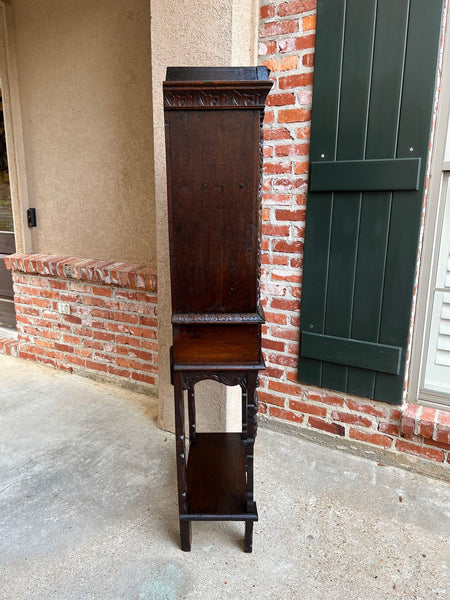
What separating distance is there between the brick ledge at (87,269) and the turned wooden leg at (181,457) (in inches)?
45.3

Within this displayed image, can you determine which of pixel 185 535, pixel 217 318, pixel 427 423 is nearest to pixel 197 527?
pixel 185 535

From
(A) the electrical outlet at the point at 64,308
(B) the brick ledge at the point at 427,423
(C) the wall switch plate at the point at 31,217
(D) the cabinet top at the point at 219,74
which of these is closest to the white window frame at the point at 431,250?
(B) the brick ledge at the point at 427,423

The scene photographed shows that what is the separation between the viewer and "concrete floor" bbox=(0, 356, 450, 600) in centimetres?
132

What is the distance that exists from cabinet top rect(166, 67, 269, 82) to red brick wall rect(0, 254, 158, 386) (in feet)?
4.40

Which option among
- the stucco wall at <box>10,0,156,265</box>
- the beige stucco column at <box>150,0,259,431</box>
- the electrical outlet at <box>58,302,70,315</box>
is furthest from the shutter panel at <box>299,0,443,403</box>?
the electrical outlet at <box>58,302,70,315</box>

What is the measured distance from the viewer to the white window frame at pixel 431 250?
1.69m

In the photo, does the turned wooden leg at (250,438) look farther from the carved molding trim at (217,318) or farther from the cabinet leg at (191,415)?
the cabinet leg at (191,415)

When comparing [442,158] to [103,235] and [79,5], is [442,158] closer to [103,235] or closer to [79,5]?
[103,235]

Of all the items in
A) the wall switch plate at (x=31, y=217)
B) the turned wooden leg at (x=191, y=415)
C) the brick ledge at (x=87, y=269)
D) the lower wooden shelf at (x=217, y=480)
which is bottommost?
the lower wooden shelf at (x=217, y=480)

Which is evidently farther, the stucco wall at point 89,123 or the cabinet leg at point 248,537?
the stucco wall at point 89,123

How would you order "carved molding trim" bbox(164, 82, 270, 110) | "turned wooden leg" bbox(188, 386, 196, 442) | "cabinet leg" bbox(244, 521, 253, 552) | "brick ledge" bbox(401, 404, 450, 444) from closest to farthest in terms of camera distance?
"carved molding trim" bbox(164, 82, 270, 110) < "cabinet leg" bbox(244, 521, 253, 552) < "brick ledge" bbox(401, 404, 450, 444) < "turned wooden leg" bbox(188, 386, 196, 442)

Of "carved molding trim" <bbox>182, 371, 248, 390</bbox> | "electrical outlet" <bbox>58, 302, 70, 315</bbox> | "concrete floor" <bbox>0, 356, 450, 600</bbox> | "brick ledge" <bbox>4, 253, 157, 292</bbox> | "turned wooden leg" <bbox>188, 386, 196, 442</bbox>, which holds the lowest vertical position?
"concrete floor" <bbox>0, 356, 450, 600</bbox>

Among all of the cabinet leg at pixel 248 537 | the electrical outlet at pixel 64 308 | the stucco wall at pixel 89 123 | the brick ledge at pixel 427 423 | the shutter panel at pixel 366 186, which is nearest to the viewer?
the cabinet leg at pixel 248 537

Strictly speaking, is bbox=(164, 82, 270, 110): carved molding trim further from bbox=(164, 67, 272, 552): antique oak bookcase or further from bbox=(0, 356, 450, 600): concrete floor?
bbox=(0, 356, 450, 600): concrete floor
